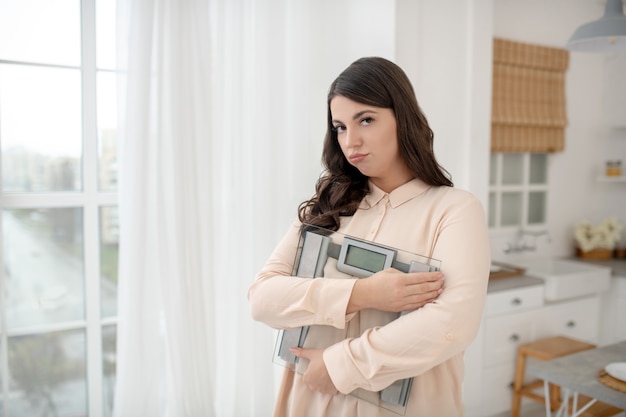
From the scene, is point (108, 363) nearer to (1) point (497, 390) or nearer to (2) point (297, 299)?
(2) point (297, 299)

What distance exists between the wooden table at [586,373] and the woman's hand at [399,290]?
96 cm

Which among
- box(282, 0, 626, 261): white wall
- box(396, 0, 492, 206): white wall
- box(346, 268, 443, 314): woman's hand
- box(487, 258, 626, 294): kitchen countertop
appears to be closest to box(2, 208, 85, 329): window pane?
box(282, 0, 626, 261): white wall

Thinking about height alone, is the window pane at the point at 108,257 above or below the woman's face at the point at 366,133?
below

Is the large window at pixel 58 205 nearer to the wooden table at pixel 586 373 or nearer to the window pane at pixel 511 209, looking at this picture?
the wooden table at pixel 586 373

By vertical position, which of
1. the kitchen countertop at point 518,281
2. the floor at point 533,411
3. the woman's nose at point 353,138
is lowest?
the floor at point 533,411

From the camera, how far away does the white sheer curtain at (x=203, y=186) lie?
6.33ft

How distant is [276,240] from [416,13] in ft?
3.93

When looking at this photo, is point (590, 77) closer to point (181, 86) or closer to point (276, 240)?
point (276, 240)

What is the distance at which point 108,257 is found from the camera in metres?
2.18

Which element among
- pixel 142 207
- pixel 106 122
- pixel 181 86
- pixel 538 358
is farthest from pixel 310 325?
pixel 538 358

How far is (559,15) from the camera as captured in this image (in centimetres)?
347

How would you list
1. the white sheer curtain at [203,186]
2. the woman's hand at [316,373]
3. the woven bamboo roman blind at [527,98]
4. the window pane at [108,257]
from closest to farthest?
1. the woman's hand at [316,373]
2. the white sheer curtain at [203,186]
3. the window pane at [108,257]
4. the woven bamboo roman blind at [527,98]

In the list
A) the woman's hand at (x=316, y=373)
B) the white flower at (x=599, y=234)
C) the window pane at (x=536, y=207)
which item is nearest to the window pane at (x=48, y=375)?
the woman's hand at (x=316, y=373)

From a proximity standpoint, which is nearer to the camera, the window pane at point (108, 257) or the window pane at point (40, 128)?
the window pane at point (40, 128)
